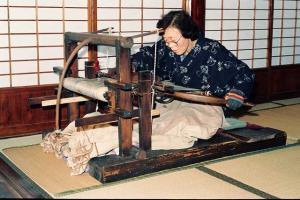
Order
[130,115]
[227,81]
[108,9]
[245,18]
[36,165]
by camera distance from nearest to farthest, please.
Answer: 1. [130,115]
2. [36,165]
3. [227,81]
4. [108,9]
5. [245,18]

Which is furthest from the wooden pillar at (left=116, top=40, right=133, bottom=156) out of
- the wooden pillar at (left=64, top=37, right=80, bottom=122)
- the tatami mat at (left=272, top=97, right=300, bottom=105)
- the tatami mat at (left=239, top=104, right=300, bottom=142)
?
the tatami mat at (left=272, top=97, right=300, bottom=105)

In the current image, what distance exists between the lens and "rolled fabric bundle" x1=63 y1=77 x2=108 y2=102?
3344 mm

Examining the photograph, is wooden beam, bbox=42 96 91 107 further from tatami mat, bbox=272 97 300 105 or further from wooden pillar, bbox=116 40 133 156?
tatami mat, bbox=272 97 300 105

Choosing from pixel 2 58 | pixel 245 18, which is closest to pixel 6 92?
pixel 2 58

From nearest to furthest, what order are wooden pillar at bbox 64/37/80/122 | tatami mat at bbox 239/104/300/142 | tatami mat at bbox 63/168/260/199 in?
tatami mat at bbox 63/168/260/199, wooden pillar at bbox 64/37/80/122, tatami mat at bbox 239/104/300/142

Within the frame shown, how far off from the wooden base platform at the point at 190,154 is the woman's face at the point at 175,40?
81cm

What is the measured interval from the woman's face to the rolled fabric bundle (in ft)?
2.21

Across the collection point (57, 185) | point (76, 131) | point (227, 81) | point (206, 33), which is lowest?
point (57, 185)

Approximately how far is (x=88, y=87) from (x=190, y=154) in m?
0.95

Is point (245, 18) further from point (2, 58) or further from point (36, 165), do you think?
point (36, 165)

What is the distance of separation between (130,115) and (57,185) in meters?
0.70

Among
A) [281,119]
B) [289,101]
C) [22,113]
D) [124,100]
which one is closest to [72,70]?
[22,113]

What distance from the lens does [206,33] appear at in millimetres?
5863

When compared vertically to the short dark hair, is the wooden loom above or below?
below
